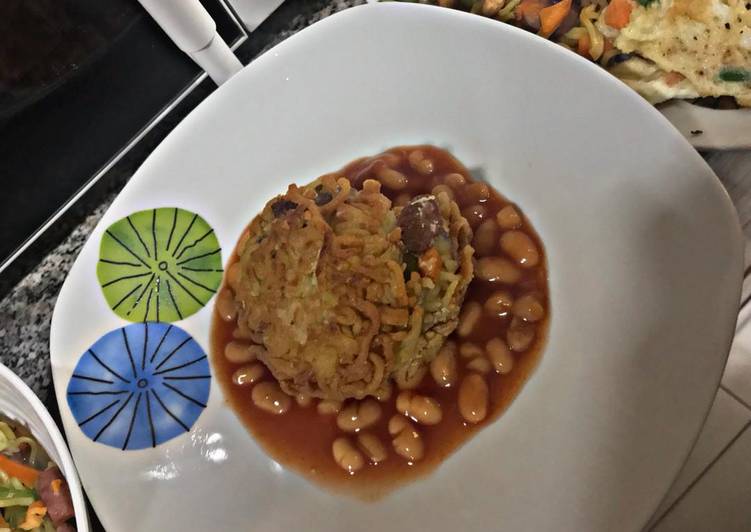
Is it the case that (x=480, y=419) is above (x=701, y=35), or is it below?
below

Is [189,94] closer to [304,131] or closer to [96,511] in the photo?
[304,131]

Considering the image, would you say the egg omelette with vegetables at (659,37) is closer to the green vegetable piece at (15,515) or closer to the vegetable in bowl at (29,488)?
the vegetable in bowl at (29,488)

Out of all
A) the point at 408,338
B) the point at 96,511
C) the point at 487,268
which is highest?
the point at 96,511

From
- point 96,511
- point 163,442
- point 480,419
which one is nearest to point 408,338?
point 480,419

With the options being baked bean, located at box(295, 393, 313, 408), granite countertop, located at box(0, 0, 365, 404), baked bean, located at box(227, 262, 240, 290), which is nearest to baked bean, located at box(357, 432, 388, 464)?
baked bean, located at box(295, 393, 313, 408)

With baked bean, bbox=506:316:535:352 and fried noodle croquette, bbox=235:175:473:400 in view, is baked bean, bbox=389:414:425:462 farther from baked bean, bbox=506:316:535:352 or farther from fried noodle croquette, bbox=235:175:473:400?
baked bean, bbox=506:316:535:352

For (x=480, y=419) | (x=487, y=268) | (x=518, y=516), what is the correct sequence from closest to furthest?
1. (x=518, y=516)
2. (x=480, y=419)
3. (x=487, y=268)

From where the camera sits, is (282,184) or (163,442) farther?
(282,184)

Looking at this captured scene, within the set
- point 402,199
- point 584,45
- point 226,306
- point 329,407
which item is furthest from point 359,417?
point 584,45
